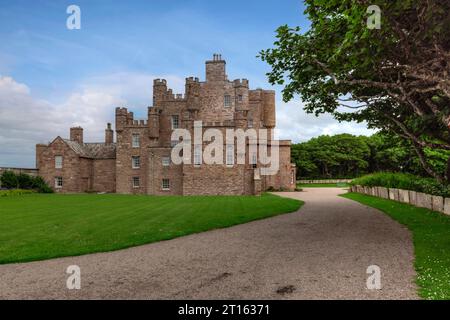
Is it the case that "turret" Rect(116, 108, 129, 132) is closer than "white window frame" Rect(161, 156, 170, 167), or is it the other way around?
"white window frame" Rect(161, 156, 170, 167)

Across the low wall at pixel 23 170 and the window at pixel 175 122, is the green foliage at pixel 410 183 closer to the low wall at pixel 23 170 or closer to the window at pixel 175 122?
the window at pixel 175 122

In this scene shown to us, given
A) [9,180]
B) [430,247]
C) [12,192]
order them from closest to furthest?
[430,247] < [12,192] < [9,180]

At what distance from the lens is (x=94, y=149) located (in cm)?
4812

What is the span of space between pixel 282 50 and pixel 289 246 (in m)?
7.83

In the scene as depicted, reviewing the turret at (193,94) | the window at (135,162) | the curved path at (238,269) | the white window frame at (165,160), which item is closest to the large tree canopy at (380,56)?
the curved path at (238,269)

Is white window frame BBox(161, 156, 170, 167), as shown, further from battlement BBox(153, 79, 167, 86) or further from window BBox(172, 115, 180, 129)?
battlement BBox(153, 79, 167, 86)

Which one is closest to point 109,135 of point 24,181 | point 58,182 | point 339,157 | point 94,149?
point 94,149

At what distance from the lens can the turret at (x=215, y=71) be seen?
4466 cm

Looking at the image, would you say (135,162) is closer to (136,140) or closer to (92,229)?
(136,140)

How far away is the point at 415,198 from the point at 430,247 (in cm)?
1230

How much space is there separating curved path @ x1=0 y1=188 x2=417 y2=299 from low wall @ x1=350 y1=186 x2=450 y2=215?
6627mm

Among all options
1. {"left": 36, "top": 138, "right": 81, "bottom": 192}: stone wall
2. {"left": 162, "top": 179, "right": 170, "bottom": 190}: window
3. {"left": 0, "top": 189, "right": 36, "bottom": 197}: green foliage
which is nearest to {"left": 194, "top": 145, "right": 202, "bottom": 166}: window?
{"left": 162, "top": 179, "right": 170, "bottom": 190}: window

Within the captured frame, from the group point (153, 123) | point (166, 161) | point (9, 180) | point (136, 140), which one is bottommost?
point (9, 180)

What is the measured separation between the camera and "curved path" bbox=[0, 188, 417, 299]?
6.65m
